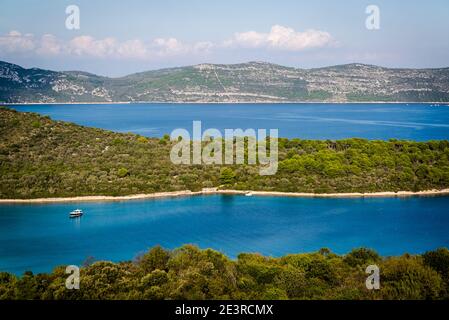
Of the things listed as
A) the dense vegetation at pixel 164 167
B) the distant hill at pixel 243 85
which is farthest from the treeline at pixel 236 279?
A: the distant hill at pixel 243 85

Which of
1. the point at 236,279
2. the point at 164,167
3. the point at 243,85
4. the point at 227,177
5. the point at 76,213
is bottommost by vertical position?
the point at 76,213

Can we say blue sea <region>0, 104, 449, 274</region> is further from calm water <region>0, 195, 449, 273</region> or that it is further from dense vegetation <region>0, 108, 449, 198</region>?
dense vegetation <region>0, 108, 449, 198</region>

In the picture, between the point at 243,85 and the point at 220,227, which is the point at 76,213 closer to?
the point at 220,227

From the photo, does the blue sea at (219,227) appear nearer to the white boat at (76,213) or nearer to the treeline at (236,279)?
the white boat at (76,213)

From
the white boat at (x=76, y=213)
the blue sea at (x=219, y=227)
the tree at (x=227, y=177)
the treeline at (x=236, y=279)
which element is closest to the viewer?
the treeline at (x=236, y=279)

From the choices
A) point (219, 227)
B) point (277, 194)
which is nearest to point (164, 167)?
point (277, 194)

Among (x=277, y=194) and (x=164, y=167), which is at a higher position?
(x=164, y=167)
